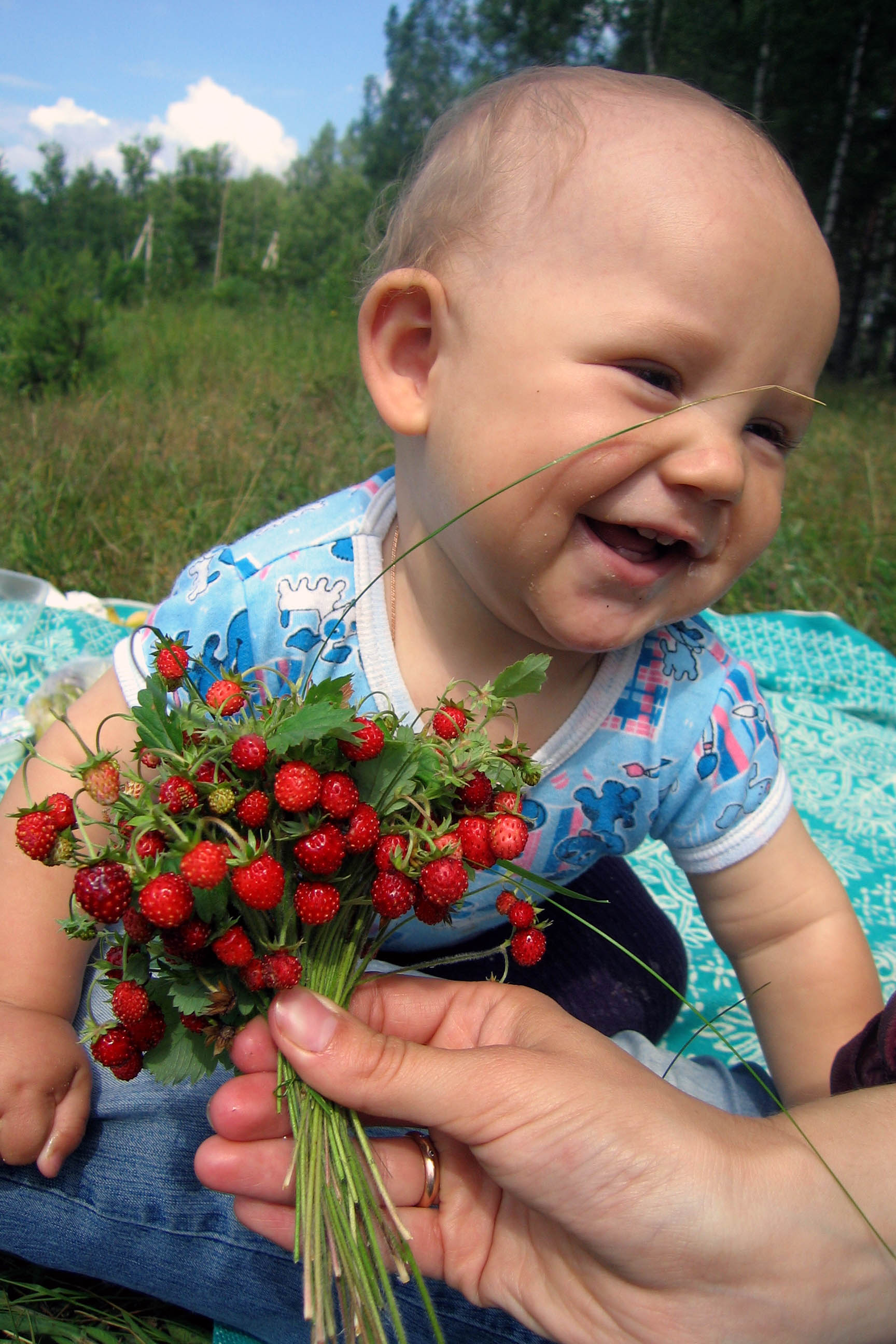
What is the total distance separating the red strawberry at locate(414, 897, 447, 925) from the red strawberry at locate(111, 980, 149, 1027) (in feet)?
0.78

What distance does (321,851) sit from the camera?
0.70 meters

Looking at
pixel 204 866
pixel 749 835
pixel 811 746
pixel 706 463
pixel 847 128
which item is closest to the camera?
pixel 204 866

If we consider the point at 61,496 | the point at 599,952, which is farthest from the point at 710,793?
the point at 61,496

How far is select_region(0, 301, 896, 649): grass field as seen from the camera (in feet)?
9.25

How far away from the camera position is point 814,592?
321 cm

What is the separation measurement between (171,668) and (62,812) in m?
0.15

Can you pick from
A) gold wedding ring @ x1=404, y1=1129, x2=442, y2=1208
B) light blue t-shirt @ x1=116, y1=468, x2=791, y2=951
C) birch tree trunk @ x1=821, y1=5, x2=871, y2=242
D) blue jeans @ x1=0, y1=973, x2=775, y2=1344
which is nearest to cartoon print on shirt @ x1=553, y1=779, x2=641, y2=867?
light blue t-shirt @ x1=116, y1=468, x2=791, y2=951

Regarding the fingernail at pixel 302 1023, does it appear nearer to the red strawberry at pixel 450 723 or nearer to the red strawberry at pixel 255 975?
the red strawberry at pixel 255 975

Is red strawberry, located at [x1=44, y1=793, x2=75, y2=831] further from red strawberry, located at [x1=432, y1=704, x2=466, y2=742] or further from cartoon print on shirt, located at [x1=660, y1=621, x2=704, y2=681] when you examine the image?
cartoon print on shirt, located at [x1=660, y1=621, x2=704, y2=681]

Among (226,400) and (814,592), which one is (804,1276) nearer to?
(814,592)

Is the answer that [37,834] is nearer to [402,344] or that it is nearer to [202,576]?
[202,576]

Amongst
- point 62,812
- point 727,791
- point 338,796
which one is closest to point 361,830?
point 338,796

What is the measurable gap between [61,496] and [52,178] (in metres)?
49.7

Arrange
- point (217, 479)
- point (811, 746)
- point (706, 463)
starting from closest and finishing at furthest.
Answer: point (706, 463) < point (811, 746) < point (217, 479)
